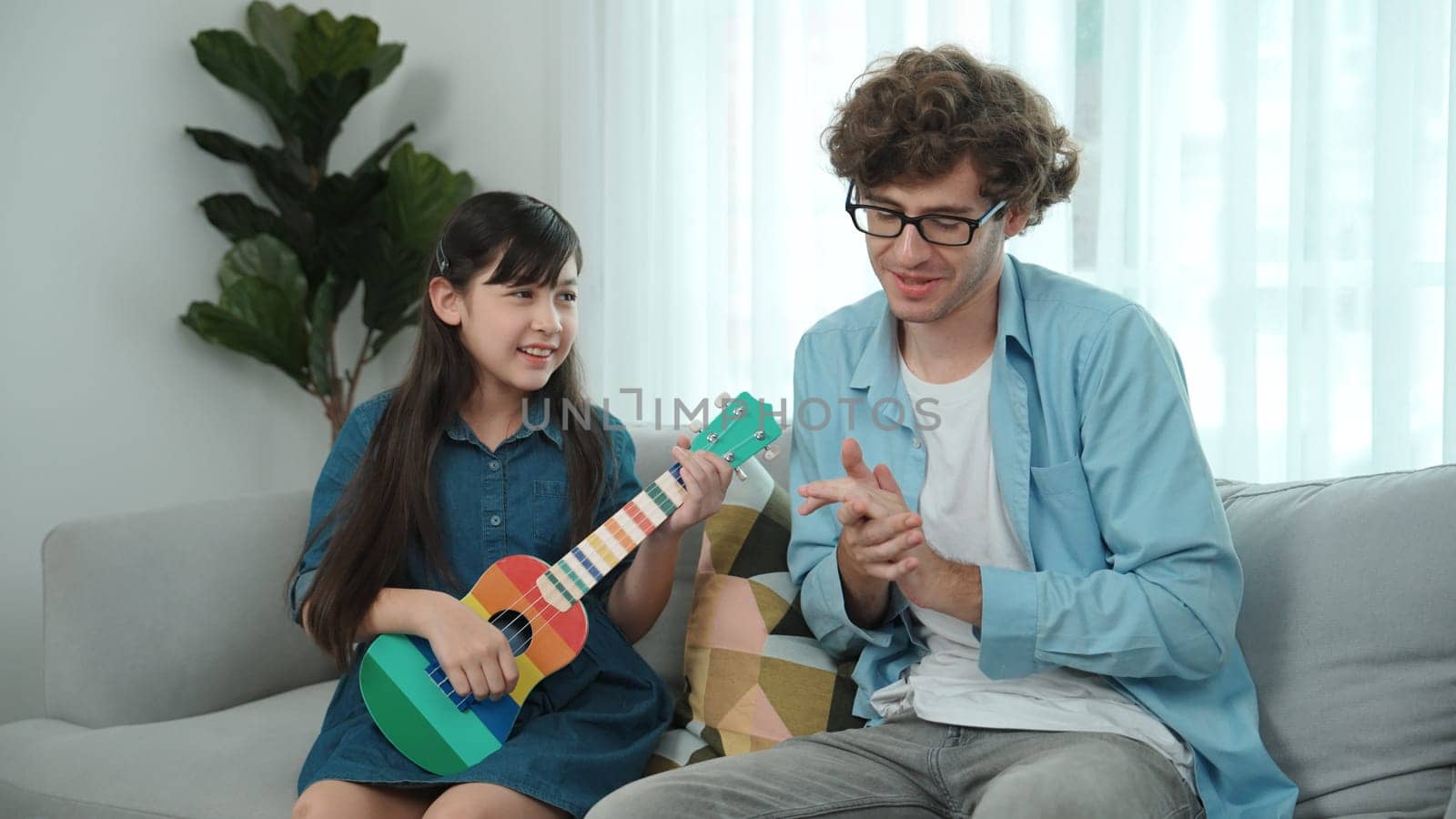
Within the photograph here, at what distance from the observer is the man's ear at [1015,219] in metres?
1.47

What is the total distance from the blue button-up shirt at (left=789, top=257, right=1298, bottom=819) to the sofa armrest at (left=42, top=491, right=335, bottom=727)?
99 centimetres

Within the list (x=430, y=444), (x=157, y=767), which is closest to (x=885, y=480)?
(x=430, y=444)

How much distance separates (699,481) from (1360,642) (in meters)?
0.82

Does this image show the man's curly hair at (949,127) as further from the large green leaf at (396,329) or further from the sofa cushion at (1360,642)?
the large green leaf at (396,329)

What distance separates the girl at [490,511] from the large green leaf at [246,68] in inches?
63.2

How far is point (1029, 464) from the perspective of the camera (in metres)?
1.44

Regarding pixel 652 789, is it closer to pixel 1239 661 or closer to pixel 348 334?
pixel 1239 661

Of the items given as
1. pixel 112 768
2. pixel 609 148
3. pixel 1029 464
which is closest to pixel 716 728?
Answer: pixel 1029 464

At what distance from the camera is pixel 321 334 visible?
10.3 ft

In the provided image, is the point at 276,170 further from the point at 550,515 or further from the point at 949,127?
the point at 949,127

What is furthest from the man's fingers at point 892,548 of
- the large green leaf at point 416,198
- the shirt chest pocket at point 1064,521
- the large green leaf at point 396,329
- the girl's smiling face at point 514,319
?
the large green leaf at point 396,329

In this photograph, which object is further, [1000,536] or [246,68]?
[246,68]

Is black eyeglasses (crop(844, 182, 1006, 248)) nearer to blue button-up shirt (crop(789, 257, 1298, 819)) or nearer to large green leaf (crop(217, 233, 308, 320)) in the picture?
blue button-up shirt (crop(789, 257, 1298, 819))

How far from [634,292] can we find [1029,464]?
182cm
